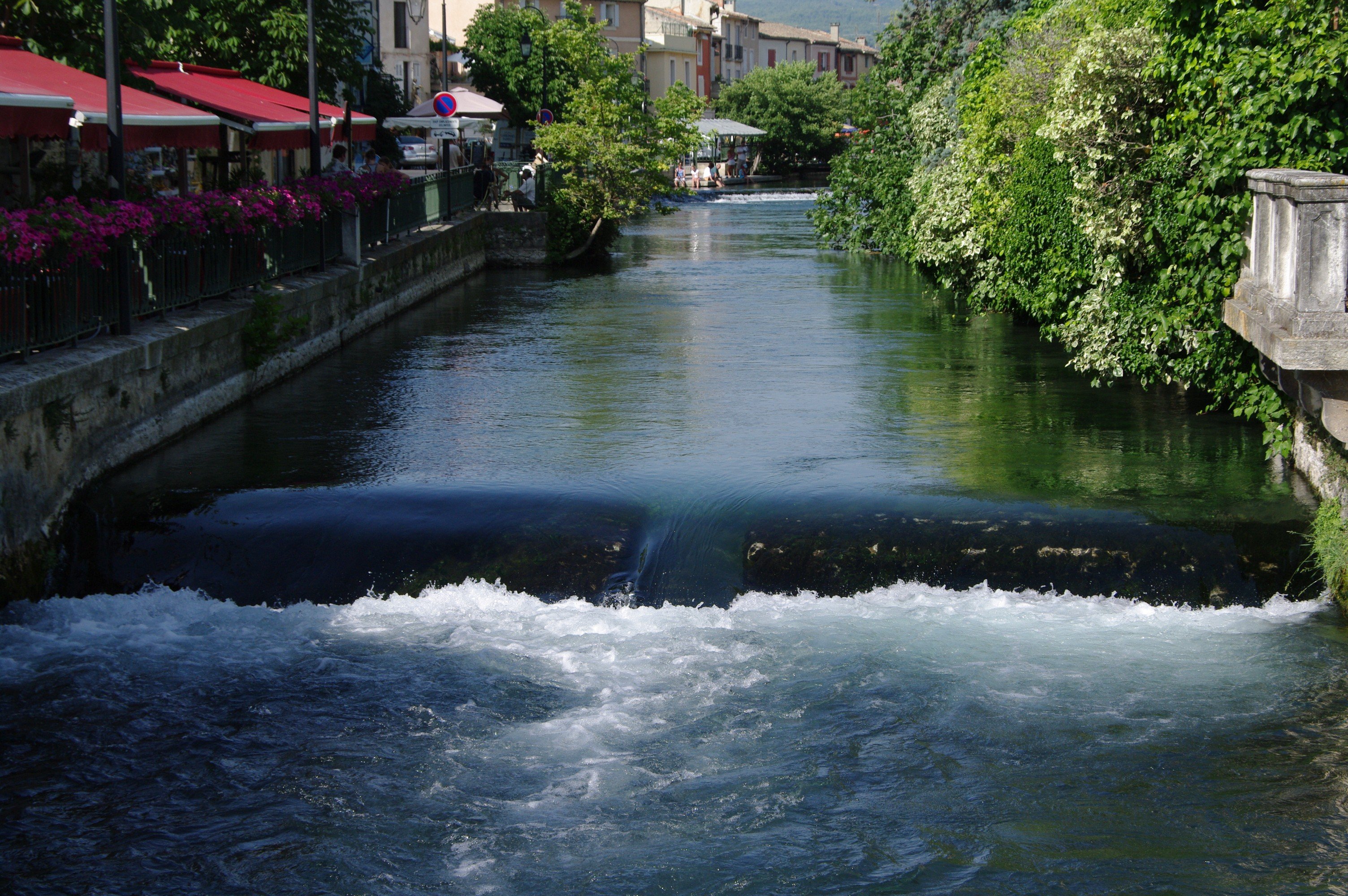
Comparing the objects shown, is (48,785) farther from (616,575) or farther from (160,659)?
(616,575)

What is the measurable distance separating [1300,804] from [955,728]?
1776 millimetres

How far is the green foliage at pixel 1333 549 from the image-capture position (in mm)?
9898

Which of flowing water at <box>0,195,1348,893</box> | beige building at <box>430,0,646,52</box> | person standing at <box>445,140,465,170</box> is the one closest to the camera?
flowing water at <box>0,195,1348,893</box>

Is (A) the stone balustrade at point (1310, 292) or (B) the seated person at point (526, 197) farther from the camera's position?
(B) the seated person at point (526, 197)

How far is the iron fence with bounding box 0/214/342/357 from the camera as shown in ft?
35.4

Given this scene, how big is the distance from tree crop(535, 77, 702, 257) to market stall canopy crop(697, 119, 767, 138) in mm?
38051

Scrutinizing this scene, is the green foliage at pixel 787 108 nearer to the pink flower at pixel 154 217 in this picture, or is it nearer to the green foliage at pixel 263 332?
the pink flower at pixel 154 217

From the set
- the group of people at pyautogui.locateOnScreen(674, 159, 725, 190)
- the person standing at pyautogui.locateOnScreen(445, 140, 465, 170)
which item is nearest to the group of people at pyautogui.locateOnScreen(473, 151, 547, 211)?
the person standing at pyautogui.locateOnScreen(445, 140, 465, 170)

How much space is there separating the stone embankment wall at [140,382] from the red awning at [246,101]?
6.17 ft

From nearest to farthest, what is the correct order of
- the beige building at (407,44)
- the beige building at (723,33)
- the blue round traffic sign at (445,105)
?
1. the blue round traffic sign at (445,105)
2. the beige building at (407,44)
3. the beige building at (723,33)

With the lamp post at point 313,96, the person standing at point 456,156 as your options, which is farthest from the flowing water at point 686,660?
the person standing at point 456,156

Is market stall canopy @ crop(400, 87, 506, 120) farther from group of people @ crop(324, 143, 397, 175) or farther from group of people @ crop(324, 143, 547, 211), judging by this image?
group of people @ crop(324, 143, 397, 175)

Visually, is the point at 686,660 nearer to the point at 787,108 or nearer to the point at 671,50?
the point at 787,108

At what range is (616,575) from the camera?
34.1 ft
